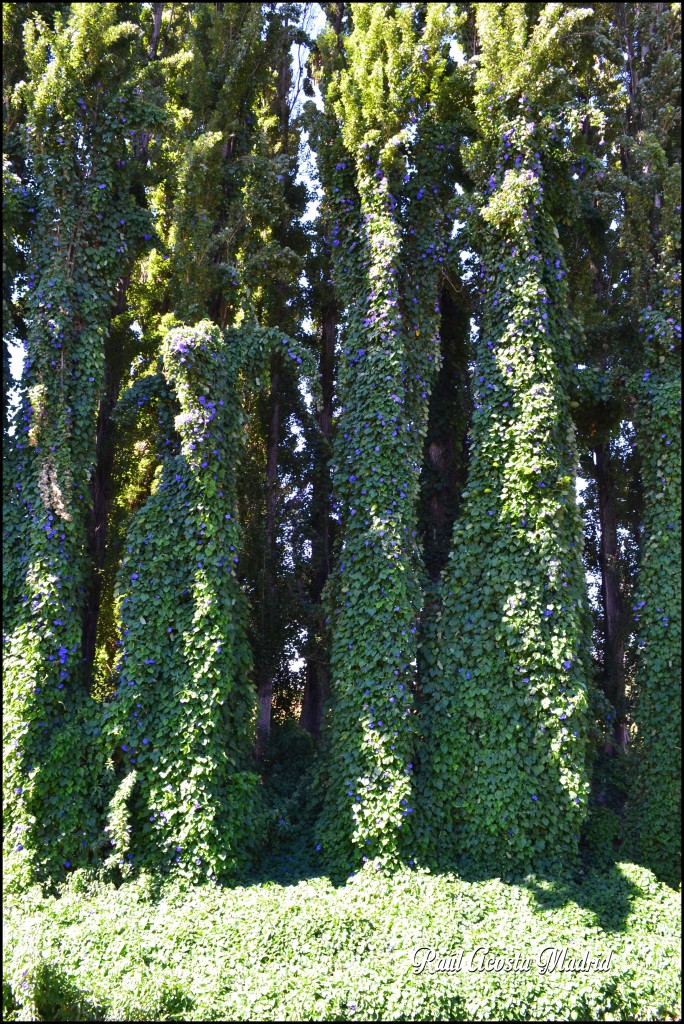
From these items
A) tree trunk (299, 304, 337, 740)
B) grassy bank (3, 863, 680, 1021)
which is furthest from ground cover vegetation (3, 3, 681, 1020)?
tree trunk (299, 304, 337, 740)

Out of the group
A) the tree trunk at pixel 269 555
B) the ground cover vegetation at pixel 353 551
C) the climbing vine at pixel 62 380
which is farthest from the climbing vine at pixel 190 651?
the tree trunk at pixel 269 555

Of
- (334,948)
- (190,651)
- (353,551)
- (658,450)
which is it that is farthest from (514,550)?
(334,948)

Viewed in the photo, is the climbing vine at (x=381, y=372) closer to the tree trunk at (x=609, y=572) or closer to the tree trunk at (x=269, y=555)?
the tree trunk at (x=269, y=555)

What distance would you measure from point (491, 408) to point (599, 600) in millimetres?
5215

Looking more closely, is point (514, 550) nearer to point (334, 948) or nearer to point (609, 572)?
point (334, 948)

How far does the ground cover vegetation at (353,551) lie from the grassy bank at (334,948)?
0.10 feet

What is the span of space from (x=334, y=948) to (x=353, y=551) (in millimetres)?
3710

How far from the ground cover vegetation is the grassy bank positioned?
3cm

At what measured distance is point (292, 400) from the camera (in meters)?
10.9

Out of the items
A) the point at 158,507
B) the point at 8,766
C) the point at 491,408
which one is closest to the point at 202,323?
the point at 158,507

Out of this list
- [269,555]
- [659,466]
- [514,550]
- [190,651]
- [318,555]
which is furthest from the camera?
[318,555]

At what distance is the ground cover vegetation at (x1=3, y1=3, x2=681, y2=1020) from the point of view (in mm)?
5484

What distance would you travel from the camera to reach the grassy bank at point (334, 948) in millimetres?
4574

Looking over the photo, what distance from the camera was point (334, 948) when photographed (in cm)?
505
